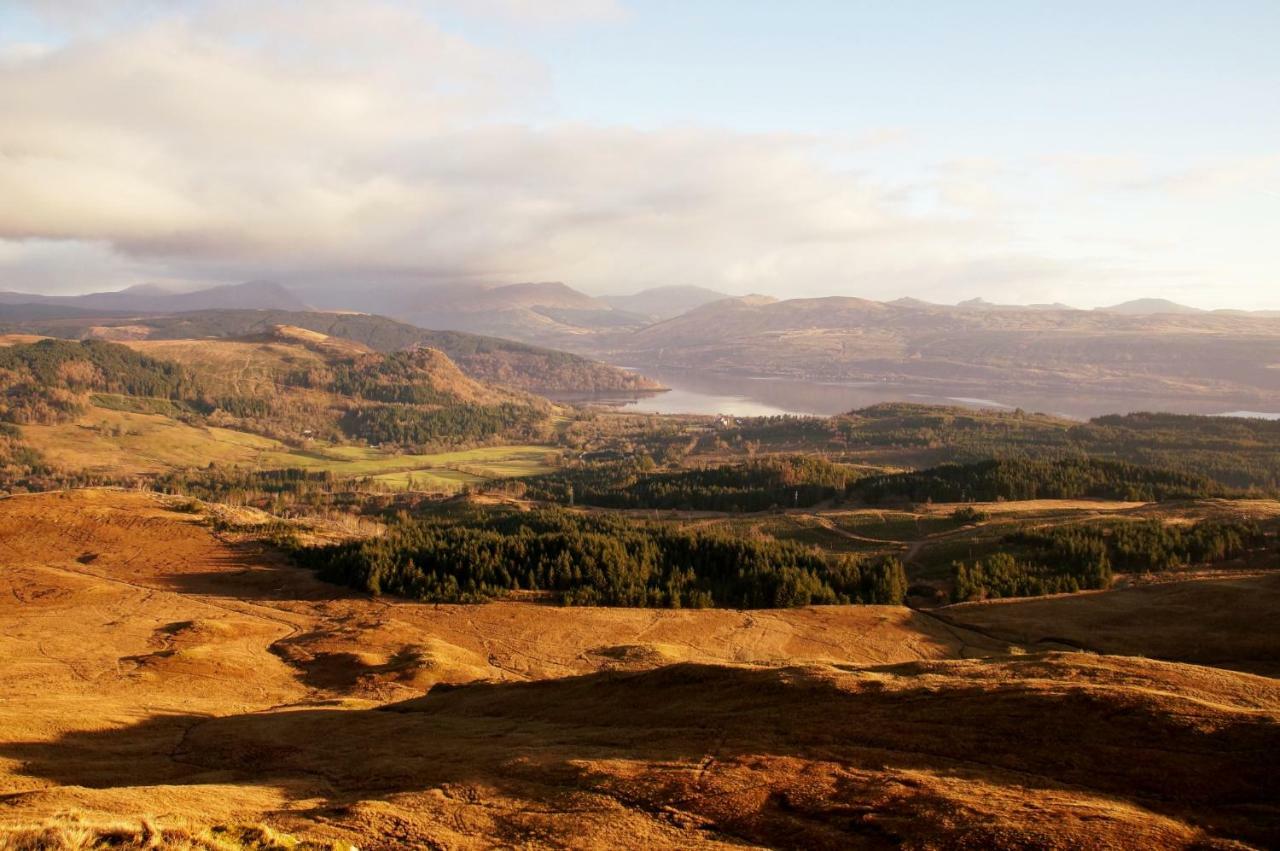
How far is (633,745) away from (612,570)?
4567 cm

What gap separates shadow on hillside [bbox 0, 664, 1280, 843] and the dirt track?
97mm

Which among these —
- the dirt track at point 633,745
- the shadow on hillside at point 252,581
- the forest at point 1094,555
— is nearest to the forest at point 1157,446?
the forest at point 1094,555

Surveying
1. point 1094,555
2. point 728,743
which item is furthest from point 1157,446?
point 728,743

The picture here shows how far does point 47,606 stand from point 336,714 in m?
37.7

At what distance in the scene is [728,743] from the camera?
922 inches

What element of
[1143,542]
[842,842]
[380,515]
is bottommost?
[380,515]

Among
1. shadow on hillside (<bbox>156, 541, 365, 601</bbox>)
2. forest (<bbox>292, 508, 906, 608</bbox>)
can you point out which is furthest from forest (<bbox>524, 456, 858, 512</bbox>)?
shadow on hillside (<bbox>156, 541, 365, 601</bbox>)

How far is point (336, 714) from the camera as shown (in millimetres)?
33969

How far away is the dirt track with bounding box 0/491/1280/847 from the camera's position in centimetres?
1798

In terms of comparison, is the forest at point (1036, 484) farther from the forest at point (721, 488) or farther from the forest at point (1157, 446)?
the forest at point (1157, 446)

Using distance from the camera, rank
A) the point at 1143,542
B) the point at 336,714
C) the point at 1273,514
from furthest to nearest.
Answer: the point at 1273,514
the point at 1143,542
the point at 336,714

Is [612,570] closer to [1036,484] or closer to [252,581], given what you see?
[252,581]

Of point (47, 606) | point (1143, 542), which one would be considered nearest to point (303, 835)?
point (47, 606)

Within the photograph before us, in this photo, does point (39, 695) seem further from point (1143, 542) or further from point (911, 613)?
point (1143, 542)
